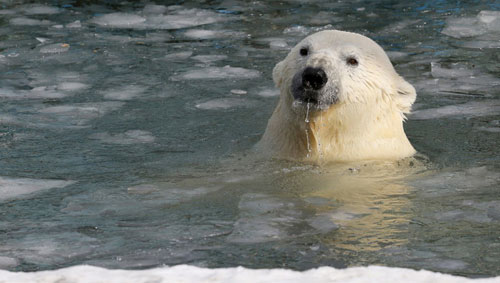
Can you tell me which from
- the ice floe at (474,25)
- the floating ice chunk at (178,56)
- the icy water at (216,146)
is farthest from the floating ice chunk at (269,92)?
the ice floe at (474,25)

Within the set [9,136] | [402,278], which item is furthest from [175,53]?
[402,278]

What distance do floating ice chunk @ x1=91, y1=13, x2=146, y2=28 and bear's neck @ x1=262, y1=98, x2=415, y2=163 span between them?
12.9 ft

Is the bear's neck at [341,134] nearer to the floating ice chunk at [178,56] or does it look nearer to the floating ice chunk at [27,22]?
the floating ice chunk at [178,56]

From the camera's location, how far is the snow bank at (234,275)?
2.92 meters

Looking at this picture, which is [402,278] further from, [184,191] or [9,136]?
[9,136]

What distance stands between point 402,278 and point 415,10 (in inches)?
245

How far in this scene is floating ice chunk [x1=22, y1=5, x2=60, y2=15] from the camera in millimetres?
9023

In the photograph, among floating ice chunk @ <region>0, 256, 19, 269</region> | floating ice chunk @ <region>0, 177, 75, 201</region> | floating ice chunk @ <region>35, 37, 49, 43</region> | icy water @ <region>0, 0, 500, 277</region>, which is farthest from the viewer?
floating ice chunk @ <region>35, 37, 49, 43</region>

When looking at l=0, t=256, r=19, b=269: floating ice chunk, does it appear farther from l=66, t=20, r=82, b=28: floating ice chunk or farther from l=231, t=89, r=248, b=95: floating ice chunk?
l=66, t=20, r=82, b=28: floating ice chunk

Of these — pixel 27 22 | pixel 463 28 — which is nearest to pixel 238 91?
pixel 463 28

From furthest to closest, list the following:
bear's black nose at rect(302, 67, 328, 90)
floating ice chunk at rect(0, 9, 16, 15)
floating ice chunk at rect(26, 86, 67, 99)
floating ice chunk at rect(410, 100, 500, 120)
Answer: floating ice chunk at rect(0, 9, 16, 15) < floating ice chunk at rect(26, 86, 67, 99) < floating ice chunk at rect(410, 100, 500, 120) < bear's black nose at rect(302, 67, 328, 90)

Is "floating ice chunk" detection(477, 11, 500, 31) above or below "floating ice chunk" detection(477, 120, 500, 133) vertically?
above

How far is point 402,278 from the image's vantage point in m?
2.92

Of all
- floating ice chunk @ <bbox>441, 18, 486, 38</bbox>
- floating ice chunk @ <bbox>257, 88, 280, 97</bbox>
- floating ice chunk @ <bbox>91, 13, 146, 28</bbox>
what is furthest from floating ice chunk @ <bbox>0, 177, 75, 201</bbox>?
floating ice chunk @ <bbox>441, 18, 486, 38</bbox>
